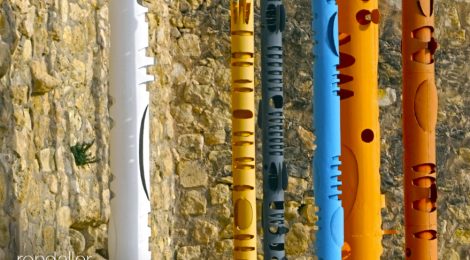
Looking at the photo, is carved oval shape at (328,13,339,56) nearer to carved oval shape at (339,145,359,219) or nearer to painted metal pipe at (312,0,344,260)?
painted metal pipe at (312,0,344,260)

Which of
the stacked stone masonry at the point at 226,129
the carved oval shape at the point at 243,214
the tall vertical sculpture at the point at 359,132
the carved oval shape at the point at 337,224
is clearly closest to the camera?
the tall vertical sculpture at the point at 359,132

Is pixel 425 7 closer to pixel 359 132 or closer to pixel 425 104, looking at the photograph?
pixel 425 104

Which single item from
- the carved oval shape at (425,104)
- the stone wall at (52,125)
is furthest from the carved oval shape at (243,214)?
the carved oval shape at (425,104)

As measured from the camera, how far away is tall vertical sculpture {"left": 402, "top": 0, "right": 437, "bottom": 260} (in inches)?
183

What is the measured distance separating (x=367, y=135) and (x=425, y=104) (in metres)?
0.28

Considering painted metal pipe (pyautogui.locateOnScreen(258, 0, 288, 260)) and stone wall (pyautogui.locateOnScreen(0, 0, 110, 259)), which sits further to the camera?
painted metal pipe (pyautogui.locateOnScreen(258, 0, 288, 260))

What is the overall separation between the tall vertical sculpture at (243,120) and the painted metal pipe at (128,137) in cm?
83

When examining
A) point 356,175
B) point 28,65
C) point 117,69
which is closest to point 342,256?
point 356,175

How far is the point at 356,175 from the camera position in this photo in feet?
15.8

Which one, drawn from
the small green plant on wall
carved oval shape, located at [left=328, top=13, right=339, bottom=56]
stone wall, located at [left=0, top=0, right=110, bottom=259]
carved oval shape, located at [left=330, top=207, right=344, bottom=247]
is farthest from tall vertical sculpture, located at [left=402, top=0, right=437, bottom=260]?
the small green plant on wall

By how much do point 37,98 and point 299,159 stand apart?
8.89 ft

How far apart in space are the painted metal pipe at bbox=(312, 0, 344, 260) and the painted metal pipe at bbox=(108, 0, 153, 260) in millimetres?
935

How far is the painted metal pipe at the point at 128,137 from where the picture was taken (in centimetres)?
440

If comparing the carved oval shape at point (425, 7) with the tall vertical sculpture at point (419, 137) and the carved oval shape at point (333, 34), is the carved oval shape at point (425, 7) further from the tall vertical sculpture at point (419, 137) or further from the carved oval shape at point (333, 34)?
the carved oval shape at point (333, 34)
